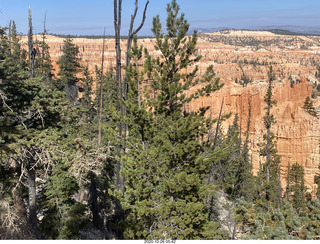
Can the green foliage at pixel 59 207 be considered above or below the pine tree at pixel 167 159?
below

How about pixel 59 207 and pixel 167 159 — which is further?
pixel 59 207

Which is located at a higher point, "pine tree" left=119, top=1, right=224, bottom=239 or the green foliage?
"pine tree" left=119, top=1, right=224, bottom=239

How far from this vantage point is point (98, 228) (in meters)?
17.5

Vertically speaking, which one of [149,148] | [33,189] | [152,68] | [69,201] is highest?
[152,68]

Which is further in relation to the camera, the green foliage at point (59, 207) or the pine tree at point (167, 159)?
the green foliage at point (59, 207)

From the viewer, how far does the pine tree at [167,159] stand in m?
8.59

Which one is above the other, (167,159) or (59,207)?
(167,159)

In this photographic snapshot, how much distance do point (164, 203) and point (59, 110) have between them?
486 cm

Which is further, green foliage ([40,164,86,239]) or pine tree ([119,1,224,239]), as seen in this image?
green foliage ([40,164,86,239])

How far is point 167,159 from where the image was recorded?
910cm

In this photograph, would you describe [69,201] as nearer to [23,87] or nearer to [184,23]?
[23,87]

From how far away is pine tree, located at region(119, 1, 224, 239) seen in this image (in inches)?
338

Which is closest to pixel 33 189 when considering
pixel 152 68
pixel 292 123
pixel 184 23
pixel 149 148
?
pixel 149 148

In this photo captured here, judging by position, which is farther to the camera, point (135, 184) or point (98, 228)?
point (98, 228)
